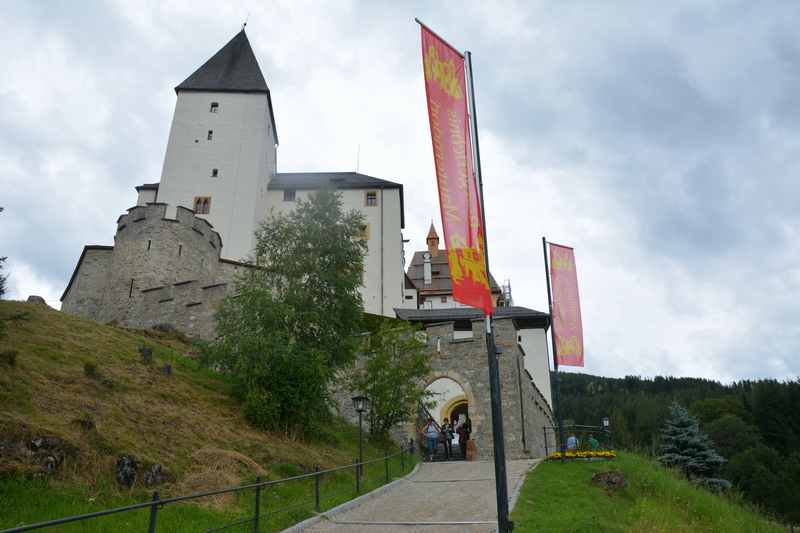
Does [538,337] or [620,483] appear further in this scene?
[538,337]

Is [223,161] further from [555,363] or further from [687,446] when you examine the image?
[687,446]

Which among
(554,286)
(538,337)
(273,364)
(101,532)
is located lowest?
(101,532)

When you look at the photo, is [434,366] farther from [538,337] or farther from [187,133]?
[187,133]

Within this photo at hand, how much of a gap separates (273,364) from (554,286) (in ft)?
25.0

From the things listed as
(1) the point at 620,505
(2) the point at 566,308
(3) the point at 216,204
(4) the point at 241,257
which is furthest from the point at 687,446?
(3) the point at 216,204

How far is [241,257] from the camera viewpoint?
35469 mm

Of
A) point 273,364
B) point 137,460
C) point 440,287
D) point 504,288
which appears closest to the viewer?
point 137,460

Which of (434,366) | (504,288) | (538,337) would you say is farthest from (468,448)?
(504,288)

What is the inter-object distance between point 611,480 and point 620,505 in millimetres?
1347

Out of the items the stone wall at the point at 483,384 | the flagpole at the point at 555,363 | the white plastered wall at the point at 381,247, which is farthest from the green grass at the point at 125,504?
the white plastered wall at the point at 381,247

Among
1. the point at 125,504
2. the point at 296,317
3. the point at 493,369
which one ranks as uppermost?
the point at 296,317

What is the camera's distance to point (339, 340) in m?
16.5

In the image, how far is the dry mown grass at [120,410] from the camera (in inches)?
359

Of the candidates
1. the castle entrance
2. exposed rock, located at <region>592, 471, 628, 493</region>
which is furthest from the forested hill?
exposed rock, located at <region>592, 471, 628, 493</region>
